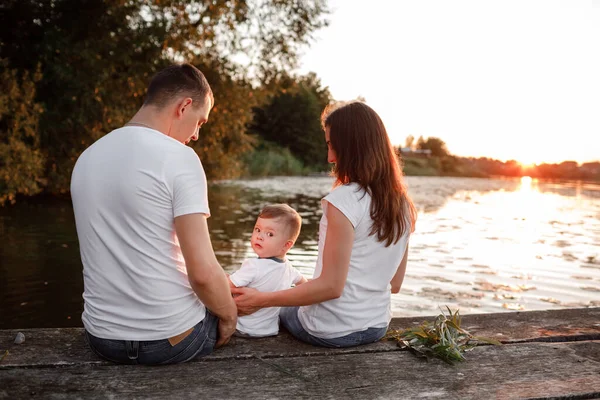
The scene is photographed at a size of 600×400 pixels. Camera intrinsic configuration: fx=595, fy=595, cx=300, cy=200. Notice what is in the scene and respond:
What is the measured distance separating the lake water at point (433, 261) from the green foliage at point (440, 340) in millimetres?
2256

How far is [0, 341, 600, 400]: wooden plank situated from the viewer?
2.45m

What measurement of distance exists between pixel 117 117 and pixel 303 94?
1860 inches

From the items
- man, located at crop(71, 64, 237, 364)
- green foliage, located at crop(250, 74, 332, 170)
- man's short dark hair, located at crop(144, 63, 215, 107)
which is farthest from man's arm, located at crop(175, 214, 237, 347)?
green foliage, located at crop(250, 74, 332, 170)

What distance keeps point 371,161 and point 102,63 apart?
13648 millimetres

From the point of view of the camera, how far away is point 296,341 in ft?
10.6

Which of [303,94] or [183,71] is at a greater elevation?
[303,94]

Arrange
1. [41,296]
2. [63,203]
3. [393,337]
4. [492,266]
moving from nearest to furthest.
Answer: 1. [393,337]
2. [41,296]
3. [492,266]
4. [63,203]

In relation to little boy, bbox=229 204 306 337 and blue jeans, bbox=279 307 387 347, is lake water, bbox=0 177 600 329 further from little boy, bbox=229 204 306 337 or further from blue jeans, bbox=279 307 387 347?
little boy, bbox=229 204 306 337

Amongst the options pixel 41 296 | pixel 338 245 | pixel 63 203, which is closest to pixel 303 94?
pixel 63 203

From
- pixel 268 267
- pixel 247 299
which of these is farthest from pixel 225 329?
pixel 268 267

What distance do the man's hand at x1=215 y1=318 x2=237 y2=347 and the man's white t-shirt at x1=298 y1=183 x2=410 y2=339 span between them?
0.45m

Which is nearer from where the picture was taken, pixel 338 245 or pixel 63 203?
pixel 338 245

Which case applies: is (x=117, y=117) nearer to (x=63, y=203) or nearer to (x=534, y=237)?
(x=63, y=203)

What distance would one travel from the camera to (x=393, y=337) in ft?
10.7
